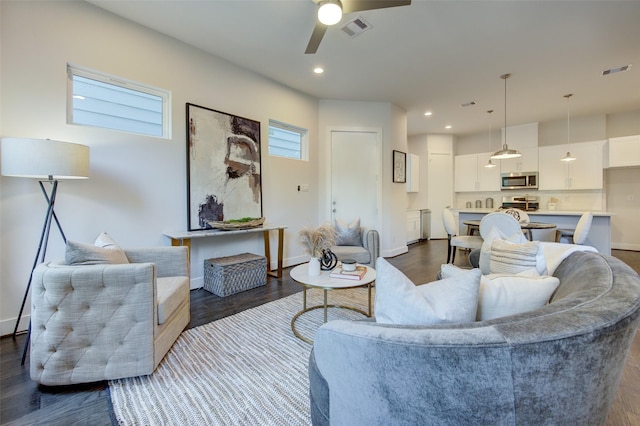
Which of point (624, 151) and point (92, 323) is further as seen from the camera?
point (624, 151)

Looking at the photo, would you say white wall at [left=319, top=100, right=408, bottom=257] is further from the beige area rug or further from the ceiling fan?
the beige area rug

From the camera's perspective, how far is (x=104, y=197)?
272 centimetres

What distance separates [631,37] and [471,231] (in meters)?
3.16

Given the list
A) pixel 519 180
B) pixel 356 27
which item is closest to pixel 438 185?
pixel 519 180

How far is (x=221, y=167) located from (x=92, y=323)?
2341mm

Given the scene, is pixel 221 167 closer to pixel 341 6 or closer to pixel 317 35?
pixel 317 35

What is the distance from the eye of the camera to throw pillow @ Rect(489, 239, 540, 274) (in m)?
1.62

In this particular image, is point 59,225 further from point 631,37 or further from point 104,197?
point 631,37

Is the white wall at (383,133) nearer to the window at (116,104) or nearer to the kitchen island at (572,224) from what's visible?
the kitchen island at (572,224)

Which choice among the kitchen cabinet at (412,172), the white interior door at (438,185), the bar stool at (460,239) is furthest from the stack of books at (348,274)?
the white interior door at (438,185)

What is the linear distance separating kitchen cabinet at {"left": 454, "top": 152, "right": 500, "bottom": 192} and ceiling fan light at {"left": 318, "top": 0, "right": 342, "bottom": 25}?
658 centimetres

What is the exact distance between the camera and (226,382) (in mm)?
1689

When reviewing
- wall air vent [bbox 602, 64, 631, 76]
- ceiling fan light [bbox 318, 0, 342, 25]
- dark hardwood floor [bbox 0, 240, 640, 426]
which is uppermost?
wall air vent [bbox 602, 64, 631, 76]

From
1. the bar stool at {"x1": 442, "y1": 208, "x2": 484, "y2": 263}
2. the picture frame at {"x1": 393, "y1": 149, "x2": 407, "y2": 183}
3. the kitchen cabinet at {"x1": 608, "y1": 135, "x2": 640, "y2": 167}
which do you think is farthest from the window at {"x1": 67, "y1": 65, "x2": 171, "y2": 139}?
the kitchen cabinet at {"x1": 608, "y1": 135, "x2": 640, "y2": 167}
